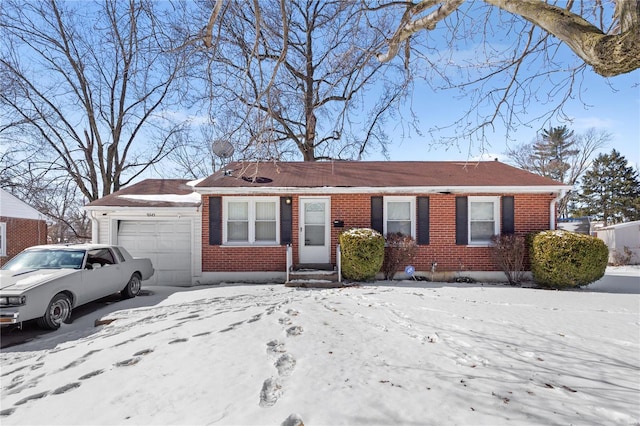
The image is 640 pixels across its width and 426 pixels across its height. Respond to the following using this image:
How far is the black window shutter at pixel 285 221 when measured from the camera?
411 inches

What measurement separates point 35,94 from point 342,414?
74.9 feet

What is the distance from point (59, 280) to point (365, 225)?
7918mm

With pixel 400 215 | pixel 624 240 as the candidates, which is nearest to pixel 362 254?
pixel 400 215

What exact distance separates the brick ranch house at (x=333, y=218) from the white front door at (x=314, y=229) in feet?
0.11

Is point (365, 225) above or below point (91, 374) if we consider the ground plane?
above

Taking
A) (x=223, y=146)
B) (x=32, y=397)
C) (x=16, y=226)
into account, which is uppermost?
(x=223, y=146)

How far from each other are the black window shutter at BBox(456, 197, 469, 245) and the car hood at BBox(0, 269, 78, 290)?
34.3 feet

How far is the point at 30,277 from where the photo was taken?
611cm

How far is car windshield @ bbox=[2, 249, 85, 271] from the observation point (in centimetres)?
687

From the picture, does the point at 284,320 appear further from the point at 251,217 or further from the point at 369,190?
the point at 369,190

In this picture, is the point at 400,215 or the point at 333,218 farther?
the point at 400,215

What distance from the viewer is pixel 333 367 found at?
133 inches

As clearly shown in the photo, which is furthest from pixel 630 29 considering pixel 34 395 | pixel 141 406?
pixel 34 395

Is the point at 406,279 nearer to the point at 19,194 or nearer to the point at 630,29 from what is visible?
the point at 630,29
